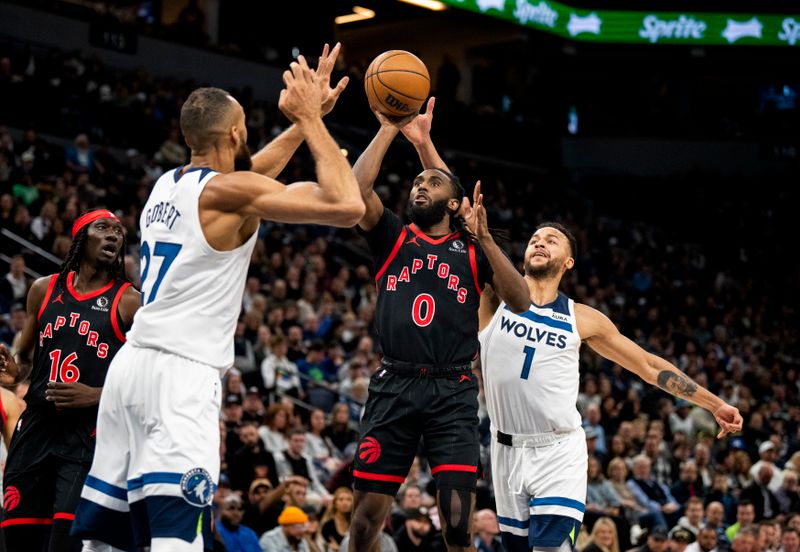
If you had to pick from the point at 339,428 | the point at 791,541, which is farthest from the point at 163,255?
the point at 791,541

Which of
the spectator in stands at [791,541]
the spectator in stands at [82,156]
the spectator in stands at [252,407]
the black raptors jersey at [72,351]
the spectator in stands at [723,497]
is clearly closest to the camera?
the black raptors jersey at [72,351]

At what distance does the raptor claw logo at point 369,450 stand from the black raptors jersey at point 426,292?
508 mm

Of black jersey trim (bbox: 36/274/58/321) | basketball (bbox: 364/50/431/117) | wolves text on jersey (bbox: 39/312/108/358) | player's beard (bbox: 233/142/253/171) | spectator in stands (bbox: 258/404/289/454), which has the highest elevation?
basketball (bbox: 364/50/431/117)

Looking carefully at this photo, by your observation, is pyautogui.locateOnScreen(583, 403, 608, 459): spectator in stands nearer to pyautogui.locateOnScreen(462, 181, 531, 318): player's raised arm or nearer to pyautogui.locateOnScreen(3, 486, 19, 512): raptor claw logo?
pyautogui.locateOnScreen(462, 181, 531, 318): player's raised arm

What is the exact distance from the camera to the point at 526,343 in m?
7.10

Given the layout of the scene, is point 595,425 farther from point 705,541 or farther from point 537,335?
point 537,335

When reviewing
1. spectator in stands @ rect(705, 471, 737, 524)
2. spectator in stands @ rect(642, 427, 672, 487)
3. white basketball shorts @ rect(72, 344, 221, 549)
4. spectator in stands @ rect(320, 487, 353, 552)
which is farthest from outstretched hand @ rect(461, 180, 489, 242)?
spectator in stands @ rect(642, 427, 672, 487)

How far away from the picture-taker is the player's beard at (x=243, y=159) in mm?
5191

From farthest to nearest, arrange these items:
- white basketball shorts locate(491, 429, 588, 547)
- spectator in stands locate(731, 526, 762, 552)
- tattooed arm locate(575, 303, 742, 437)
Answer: spectator in stands locate(731, 526, 762, 552)
tattooed arm locate(575, 303, 742, 437)
white basketball shorts locate(491, 429, 588, 547)

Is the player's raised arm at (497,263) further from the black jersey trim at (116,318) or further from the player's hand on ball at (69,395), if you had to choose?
the player's hand on ball at (69,395)

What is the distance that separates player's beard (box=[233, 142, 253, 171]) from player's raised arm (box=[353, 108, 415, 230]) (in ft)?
3.73

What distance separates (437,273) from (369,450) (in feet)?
3.65

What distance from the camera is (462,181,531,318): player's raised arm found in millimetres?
6312

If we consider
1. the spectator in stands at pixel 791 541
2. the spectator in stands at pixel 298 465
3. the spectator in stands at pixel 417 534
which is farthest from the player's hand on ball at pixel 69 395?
the spectator in stands at pixel 791 541
